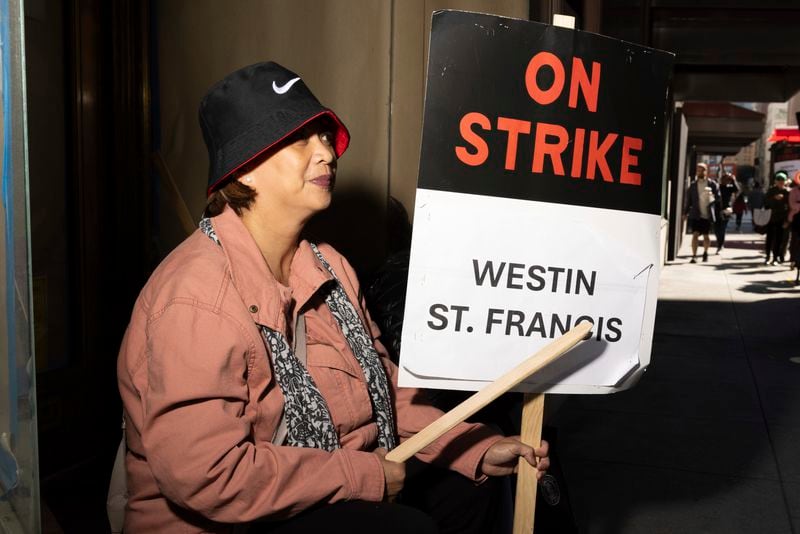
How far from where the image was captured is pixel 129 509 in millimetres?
1901

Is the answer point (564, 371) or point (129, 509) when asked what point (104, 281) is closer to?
point (129, 509)

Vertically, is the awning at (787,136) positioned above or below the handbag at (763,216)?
above

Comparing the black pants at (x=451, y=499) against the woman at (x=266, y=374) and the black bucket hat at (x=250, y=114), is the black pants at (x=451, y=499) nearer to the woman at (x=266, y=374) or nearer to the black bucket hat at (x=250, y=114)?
the woman at (x=266, y=374)

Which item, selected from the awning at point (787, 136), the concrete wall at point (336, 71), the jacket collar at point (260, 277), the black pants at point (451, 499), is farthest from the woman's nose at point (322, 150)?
the awning at point (787, 136)

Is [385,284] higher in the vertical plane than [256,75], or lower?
lower

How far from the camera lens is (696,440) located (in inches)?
182

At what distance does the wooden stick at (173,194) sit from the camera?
Result: 3764 mm

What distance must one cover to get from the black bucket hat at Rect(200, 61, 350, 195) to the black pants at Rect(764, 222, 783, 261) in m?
13.8

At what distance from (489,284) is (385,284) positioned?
1425 mm

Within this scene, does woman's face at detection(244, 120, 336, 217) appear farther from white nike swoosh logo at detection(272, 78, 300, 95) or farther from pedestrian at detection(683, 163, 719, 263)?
pedestrian at detection(683, 163, 719, 263)

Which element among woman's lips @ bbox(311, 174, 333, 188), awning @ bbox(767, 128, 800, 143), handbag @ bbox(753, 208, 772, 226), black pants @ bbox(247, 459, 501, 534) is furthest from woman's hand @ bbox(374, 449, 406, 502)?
awning @ bbox(767, 128, 800, 143)

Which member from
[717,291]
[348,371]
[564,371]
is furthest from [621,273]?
[717,291]

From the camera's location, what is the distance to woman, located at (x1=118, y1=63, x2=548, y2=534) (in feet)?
5.65

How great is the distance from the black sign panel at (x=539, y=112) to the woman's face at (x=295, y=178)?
0.38 m
